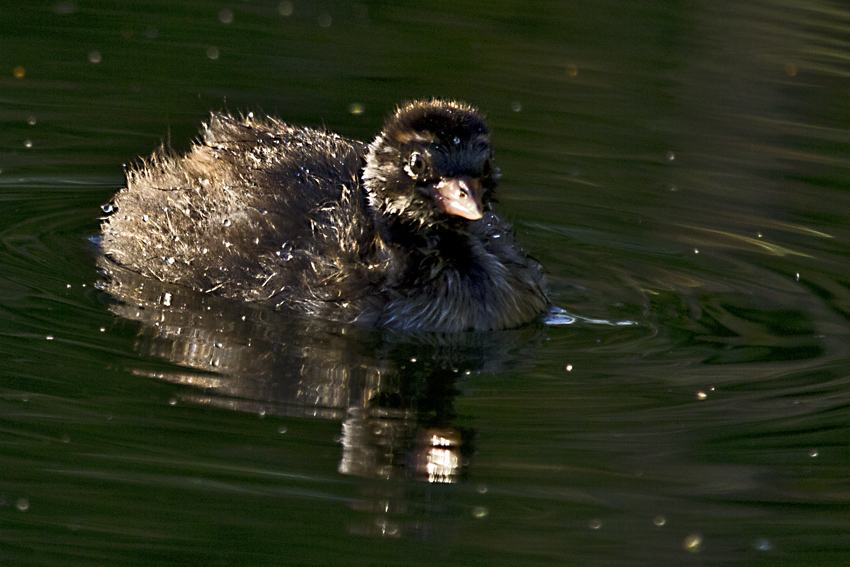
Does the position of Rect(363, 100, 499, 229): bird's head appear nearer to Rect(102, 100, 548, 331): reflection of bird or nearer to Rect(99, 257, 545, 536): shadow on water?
Rect(102, 100, 548, 331): reflection of bird

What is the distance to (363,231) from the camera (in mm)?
7023

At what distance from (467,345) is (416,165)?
954 millimetres

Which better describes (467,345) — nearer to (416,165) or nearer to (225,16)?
(416,165)

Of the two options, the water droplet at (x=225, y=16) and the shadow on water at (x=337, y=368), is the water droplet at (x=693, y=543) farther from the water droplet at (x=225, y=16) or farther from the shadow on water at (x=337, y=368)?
the water droplet at (x=225, y=16)

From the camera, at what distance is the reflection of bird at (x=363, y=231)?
6910mm

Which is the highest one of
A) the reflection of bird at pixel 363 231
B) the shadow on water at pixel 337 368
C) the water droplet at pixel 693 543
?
the reflection of bird at pixel 363 231

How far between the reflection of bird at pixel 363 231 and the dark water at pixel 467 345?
176mm

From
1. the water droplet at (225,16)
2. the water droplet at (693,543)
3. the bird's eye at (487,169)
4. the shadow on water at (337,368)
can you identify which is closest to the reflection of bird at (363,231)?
the bird's eye at (487,169)

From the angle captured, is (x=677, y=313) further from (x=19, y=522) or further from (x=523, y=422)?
(x=19, y=522)

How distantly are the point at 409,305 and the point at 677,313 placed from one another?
59.1 inches

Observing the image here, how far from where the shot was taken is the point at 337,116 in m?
10.4

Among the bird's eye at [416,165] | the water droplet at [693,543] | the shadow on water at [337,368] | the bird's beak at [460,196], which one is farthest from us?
the bird's eye at [416,165]

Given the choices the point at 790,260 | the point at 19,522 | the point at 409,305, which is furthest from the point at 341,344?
the point at 790,260

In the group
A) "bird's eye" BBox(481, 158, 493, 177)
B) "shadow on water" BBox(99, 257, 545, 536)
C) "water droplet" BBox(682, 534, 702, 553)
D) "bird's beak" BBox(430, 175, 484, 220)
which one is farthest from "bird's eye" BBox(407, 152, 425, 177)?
"water droplet" BBox(682, 534, 702, 553)
